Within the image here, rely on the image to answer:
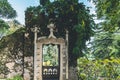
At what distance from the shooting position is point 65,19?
2298 cm

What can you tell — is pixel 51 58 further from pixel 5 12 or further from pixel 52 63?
pixel 5 12

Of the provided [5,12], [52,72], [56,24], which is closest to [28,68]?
[52,72]

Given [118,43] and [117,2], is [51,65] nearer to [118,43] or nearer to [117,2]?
[117,2]

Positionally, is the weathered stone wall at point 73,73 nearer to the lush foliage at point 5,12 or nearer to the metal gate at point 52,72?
the metal gate at point 52,72

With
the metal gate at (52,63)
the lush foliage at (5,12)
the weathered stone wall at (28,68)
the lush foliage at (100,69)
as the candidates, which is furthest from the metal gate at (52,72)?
the lush foliage at (100,69)

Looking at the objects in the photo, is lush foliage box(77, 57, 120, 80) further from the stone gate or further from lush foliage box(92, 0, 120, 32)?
the stone gate

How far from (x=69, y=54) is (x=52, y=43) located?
1305 mm

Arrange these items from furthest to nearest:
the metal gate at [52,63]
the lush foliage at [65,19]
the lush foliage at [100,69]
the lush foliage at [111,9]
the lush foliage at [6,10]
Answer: the metal gate at [52,63] → the lush foliage at [65,19] → the lush foliage at [6,10] → the lush foliage at [111,9] → the lush foliage at [100,69]

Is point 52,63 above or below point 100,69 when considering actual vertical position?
above

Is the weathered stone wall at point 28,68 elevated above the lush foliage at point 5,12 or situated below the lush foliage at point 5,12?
below

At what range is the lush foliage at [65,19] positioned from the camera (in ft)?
73.5

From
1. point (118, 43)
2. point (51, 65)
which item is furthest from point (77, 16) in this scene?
point (118, 43)

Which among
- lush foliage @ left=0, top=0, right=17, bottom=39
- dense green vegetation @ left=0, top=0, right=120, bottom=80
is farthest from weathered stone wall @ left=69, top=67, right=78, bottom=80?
lush foliage @ left=0, top=0, right=17, bottom=39

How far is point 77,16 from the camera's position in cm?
2264
